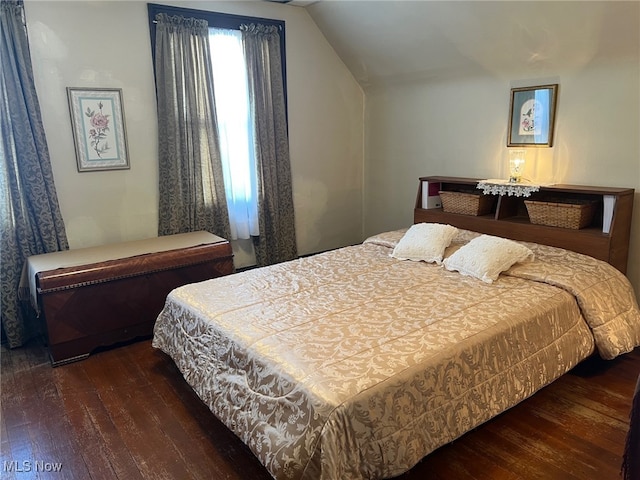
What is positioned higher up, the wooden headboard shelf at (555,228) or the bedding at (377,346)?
the wooden headboard shelf at (555,228)

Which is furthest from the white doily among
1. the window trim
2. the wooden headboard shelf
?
the window trim

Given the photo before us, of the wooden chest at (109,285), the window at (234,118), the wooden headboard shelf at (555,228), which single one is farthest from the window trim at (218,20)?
the wooden headboard shelf at (555,228)

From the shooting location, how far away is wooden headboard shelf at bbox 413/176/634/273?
2771 millimetres

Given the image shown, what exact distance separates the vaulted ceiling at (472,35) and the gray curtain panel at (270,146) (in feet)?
1.74

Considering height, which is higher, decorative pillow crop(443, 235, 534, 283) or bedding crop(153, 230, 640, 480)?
decorative pillow crop(443, 235, 534, 283)

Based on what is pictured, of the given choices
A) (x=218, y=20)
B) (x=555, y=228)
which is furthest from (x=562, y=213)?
(x=218, y=20)

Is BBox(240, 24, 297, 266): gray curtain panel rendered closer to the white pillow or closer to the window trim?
the window trim

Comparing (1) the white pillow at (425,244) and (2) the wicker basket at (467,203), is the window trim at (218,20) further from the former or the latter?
(1) the white pillow at (425,244)

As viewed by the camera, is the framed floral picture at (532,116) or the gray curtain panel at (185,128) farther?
the gray curtain panel at (185,128)

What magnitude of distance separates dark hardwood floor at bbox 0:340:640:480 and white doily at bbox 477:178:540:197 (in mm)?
1115

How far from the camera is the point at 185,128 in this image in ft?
11.5

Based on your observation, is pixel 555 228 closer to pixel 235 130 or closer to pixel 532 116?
pixel 532 116

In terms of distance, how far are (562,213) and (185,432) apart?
2541 millimetres

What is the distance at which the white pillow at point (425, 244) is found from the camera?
292 cm
